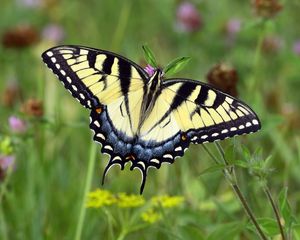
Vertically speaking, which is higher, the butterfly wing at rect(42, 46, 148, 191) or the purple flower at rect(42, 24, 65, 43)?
the purple flower at rect(42, 24, 65, 43)

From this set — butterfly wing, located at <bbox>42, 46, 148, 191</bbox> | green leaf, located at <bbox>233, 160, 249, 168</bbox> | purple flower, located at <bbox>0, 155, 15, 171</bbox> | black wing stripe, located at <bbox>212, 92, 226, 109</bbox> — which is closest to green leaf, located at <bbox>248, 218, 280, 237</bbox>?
green leaf, located at <bbox>233, 160, 249, 168</bbox>

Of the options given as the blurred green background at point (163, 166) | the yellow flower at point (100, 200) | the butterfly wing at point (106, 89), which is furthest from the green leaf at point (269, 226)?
the yellow flower at point (100, 200)

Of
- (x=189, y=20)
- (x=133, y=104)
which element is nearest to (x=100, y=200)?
(x=133, y=104)

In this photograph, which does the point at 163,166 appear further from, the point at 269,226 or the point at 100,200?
the point at 269,226

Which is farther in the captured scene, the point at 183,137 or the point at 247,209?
the point at 183,137

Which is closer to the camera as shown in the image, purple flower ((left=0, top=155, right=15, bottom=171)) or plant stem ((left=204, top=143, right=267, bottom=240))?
plant stem ((left=204, top=143, right=267, bottom=240))

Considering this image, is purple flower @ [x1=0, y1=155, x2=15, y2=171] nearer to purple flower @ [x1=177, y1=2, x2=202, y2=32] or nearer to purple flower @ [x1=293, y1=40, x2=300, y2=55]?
purple flower @ [x1=177, y1=2, x2=202, y2=32]

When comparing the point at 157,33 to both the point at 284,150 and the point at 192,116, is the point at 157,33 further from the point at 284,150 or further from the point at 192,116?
the point at 192,116

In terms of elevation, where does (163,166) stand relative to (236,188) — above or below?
above
